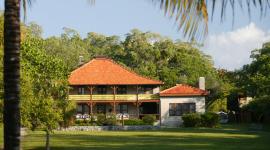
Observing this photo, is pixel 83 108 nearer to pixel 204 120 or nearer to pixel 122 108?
pixel 122 108

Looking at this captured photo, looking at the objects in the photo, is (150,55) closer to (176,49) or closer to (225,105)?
(176,49)

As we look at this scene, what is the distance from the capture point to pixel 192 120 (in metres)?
51.2

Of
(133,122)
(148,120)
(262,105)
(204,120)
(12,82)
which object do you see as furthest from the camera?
(148,120)

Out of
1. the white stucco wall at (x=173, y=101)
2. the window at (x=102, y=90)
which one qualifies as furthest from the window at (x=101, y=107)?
the white stucco wall at (x=173, y=101)

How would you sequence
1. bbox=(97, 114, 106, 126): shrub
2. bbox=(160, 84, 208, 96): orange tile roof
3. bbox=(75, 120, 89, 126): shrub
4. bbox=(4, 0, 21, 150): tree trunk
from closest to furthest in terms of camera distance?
bbox=(4, 0, 21, 150): tree trunk, bbox=(97, 114, 106, 126): shrub, bbox=(75, 120, 89, 126): shrub, bbox=(160, 84, 208, 96): orange tile roof

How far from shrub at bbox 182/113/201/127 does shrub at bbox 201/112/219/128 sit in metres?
0.45

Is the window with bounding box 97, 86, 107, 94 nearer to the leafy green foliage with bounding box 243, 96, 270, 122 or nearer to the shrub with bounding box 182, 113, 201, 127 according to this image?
the shrub with bounding box 182, 113, 201, 127

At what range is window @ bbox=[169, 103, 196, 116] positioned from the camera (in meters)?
58.1

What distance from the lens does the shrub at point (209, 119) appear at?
49312 millimetres

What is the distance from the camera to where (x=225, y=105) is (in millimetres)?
72312

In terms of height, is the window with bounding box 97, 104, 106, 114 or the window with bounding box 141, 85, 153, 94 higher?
the window with bounding box 141, 85, 153, 94

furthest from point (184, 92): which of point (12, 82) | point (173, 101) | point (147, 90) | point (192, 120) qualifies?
point (12, 82)

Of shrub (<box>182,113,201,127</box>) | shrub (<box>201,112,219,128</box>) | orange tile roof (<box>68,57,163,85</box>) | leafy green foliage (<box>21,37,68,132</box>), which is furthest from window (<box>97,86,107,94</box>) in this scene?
leafy green foliage (<box>21,37,68,132</box>)

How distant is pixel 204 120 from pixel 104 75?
1504 centimetres
